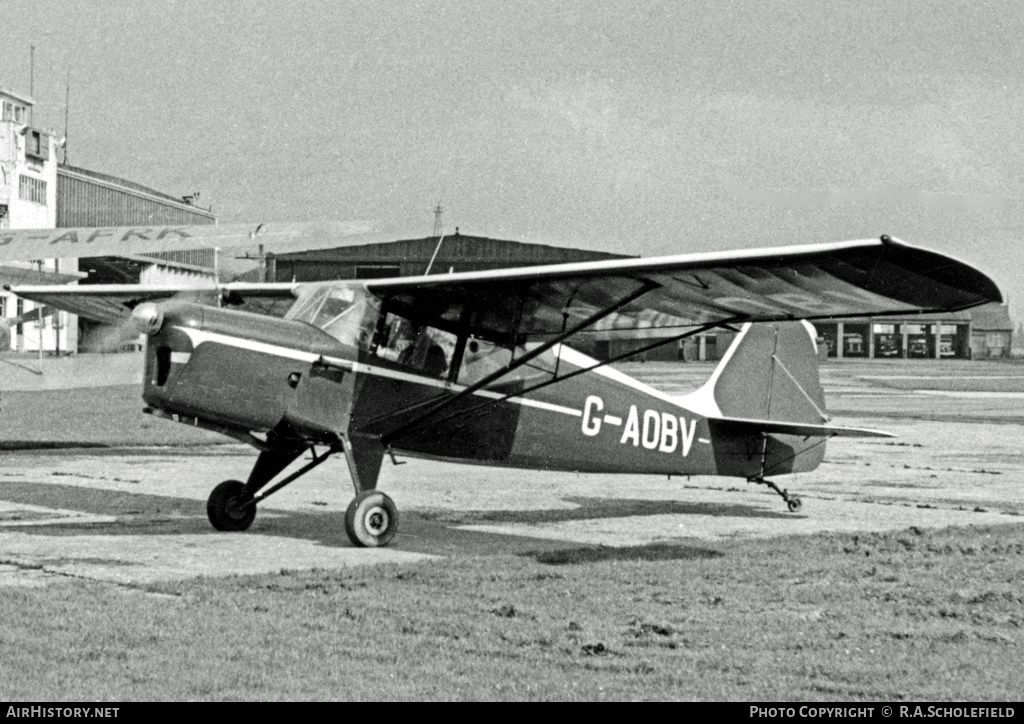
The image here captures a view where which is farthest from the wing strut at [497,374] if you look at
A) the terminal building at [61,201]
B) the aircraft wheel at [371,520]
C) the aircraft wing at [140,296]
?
the terminal building at [61,201]

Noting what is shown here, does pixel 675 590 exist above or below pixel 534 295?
below

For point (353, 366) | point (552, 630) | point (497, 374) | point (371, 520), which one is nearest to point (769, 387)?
point (497, 374)

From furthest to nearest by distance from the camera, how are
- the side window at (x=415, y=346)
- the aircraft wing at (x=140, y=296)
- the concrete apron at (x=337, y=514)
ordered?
the aircraft wing at (x=140, y=296) < the side window at (x=415, y=346) < the concrete apron at (x=337, y=514)

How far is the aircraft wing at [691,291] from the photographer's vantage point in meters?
9.27

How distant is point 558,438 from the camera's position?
1345 cm

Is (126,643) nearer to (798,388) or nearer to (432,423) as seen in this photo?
(432,423)

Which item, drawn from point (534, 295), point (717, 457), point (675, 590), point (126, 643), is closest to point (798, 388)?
point (717, 457)

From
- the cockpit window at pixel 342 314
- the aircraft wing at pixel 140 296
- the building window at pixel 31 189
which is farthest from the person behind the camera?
the building window at pixel 31 189

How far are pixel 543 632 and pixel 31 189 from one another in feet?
202

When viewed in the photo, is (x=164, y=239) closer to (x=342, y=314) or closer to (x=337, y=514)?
(x=337, y=514)

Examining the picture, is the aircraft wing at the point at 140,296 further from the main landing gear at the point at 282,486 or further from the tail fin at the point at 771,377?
the tail fin at the point at 771,377

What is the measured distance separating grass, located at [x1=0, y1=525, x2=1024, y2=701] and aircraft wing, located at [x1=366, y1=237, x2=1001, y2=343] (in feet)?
6.55

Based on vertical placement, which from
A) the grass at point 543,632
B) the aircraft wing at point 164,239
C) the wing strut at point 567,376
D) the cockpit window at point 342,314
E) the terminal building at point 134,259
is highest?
the terminal building at point 134,259

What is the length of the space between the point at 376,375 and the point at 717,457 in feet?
14.5
